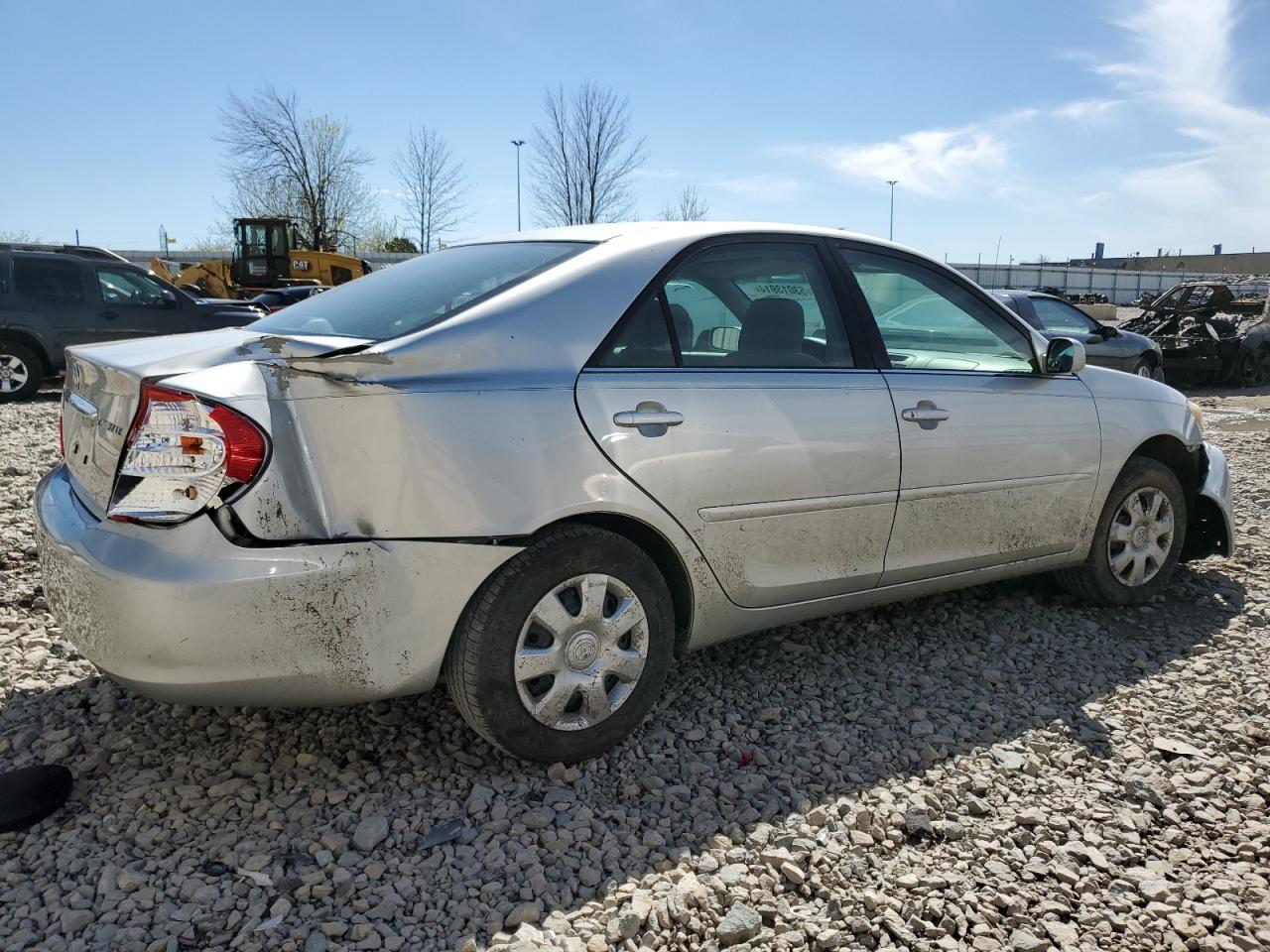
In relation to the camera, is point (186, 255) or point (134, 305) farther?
point (186, 255)

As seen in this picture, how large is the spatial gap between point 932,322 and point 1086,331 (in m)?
9.01

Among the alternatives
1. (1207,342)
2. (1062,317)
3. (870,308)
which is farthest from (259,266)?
(870,308)

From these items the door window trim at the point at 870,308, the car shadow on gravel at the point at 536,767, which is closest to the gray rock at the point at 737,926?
the car shadow on gravel at the point at 536,767

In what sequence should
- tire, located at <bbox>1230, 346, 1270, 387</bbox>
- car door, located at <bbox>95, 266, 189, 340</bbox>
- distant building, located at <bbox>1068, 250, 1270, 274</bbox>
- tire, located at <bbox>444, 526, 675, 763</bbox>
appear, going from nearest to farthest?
1. tire, located at <bbox>444, 526, 675, 763</bbox>
2. car door, located at <bbox>95, 266, 189, 340</bbox>
3. tire, located at <bbox>1230, 346, 1270, 387</bbox>
4. distant building, located at <bbox>1068, 250, 1270, 274</bbox>

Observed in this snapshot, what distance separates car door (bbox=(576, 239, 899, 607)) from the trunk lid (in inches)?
31.3

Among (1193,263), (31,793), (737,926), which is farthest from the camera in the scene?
(1193,263)

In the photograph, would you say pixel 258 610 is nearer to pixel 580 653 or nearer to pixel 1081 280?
pixel 580 653

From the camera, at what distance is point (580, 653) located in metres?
2.78

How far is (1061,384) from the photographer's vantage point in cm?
398

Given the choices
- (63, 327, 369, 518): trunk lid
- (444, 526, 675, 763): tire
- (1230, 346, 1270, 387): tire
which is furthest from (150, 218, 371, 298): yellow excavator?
(444, 526, 675, 763): tire

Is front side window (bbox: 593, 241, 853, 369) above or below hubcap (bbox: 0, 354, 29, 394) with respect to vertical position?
above

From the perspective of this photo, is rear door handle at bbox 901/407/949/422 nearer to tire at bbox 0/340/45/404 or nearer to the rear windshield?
the rear windshield

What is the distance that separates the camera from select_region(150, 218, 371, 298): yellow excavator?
25.7m

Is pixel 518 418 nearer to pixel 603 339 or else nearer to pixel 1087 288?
pixel 603 339
